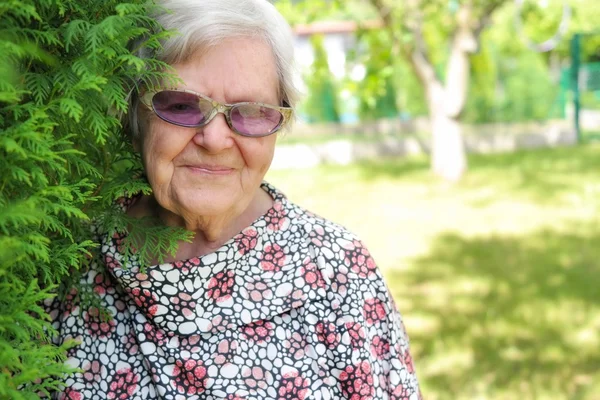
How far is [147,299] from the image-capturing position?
1873 mm

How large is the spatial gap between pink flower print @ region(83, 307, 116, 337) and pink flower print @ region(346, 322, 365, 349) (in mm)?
617

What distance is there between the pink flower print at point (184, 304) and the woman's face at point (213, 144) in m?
0.21

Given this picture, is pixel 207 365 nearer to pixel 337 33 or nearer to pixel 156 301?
pixel 156 301

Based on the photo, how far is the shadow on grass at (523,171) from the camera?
1085cm

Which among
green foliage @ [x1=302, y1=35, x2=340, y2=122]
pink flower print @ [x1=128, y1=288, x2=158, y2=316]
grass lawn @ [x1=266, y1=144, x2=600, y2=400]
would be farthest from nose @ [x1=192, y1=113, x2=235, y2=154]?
green foliage @ [x1=302, y1=35, x2=340, y2=122]

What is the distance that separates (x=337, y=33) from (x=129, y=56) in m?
30.3

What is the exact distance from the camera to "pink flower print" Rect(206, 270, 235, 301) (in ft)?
6.28

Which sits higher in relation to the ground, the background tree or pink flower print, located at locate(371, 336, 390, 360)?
pink flower print, located at locate(371, 336, 390, 360)

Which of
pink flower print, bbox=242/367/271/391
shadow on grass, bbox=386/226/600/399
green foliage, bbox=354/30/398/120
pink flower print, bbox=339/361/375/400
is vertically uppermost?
pink flower print, bbox=242/367/271/391

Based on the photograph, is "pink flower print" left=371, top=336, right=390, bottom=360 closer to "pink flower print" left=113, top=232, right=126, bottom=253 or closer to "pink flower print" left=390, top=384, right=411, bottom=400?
"pink flower print" left=390, top=384, right=411, bottom=400

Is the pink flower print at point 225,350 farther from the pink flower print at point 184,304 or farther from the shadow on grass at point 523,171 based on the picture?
the shadow on grass at point 523,171

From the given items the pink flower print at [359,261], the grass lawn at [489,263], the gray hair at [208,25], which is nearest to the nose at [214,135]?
the gray hair at [208,25]

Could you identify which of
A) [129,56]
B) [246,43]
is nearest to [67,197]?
[129,56]

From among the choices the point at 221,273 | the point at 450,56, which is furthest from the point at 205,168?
the point at 450,56
